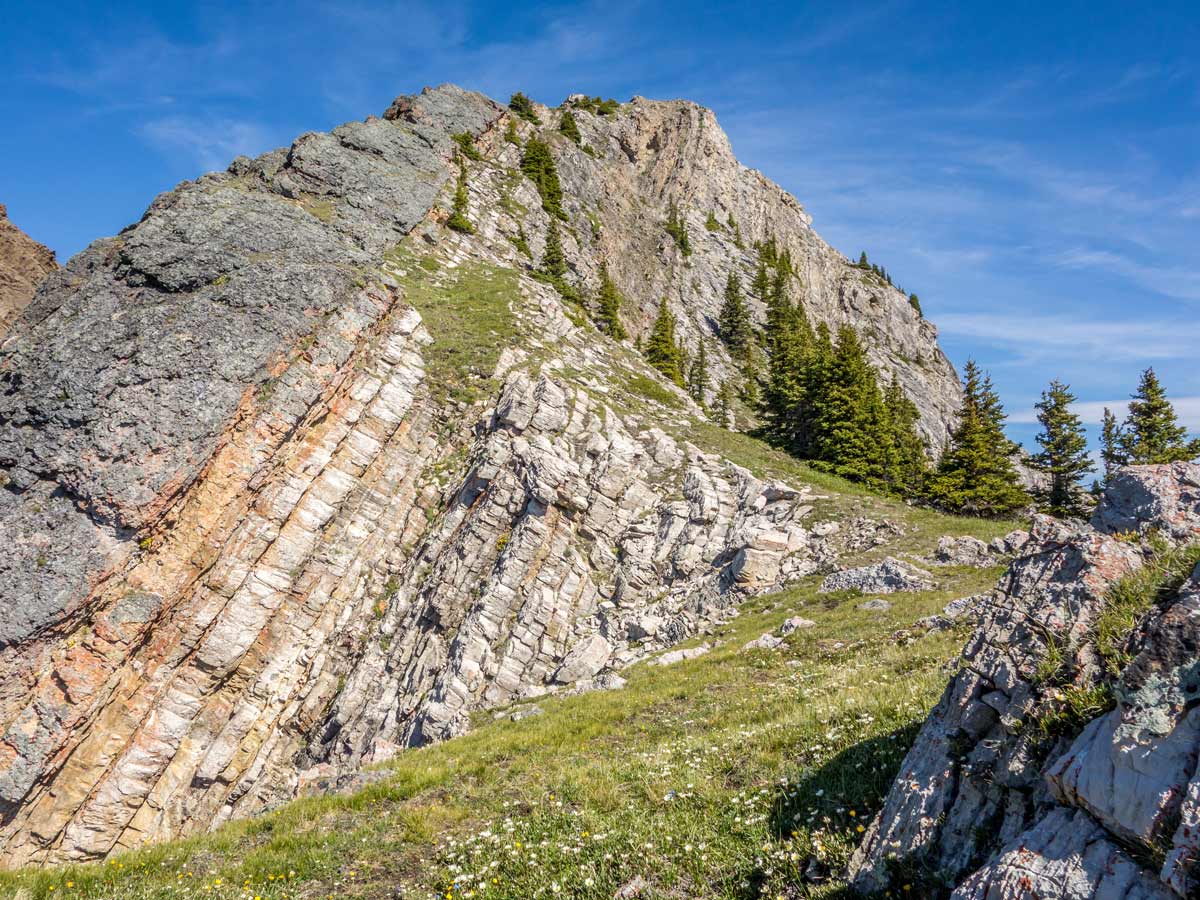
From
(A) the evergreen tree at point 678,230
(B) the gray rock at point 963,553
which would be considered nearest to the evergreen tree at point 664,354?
(A) the evergreen tree at point 678,230

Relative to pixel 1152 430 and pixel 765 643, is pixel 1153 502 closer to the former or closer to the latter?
pixel 765 643

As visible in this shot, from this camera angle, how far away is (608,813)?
9.05 meters

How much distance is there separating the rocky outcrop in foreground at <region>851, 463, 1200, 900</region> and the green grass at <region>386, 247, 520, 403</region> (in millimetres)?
32166

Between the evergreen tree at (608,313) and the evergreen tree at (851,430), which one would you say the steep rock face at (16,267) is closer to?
the evergreen tree at (608,313)

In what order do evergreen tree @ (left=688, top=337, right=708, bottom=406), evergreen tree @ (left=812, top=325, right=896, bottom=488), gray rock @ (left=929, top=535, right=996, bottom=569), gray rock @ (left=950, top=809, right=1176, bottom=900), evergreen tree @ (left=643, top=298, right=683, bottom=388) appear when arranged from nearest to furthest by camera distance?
gray rock @ (left=950, top=809, right=1176, bottom=900)
gray rock @ (left=929, top=535, right=996, bottom=569)
evergreen tree @ (left=812, top=325, right=896, bottom=488)
evergreen tree @ (left=643, top=298, right=683, bottom=388)
evergreen tree @ (left=688, top=337, right=708, bottom=406)

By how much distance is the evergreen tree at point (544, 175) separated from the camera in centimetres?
7156

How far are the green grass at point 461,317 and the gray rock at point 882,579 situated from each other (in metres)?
22.4

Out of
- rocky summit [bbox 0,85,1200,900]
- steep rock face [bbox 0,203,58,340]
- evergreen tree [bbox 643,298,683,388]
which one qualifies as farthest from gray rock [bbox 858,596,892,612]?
steep rock face [bbox 0,203,58,340]

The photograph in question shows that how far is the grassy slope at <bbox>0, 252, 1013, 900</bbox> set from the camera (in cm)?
723

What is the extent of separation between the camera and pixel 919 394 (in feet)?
329

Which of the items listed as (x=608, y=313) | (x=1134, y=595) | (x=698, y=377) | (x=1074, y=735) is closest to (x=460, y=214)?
(x=608, y=313)

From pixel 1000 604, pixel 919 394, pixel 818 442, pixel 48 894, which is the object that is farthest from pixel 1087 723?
pixel 919 394

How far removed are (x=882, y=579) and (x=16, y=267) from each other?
69442 millimetres

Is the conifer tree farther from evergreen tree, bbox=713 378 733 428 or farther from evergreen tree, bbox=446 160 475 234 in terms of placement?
evergreen tree, bbox=446 160 475 234
